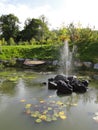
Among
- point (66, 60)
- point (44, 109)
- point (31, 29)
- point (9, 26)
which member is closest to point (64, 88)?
point (44, 109)

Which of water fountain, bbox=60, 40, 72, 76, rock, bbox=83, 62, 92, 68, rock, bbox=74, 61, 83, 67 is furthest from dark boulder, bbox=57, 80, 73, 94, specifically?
rock, bbox=74, 61, 83, 67

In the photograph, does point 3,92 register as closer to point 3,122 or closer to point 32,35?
point 3,122

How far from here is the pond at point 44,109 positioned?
623 cm

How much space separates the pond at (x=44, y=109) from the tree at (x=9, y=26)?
27.3 metres

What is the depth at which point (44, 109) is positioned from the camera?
24.1 ft

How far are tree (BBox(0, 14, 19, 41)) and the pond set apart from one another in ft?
89.6

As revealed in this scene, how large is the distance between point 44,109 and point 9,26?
3248 cm

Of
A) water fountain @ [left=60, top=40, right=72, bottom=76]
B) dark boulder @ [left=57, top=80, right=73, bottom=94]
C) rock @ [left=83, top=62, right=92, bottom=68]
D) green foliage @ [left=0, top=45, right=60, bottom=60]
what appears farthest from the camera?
green foliage @ [left=0, top=45, right=60, bottom=60]

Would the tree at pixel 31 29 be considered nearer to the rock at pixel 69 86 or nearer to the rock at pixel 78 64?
the rock at pixel 78 64

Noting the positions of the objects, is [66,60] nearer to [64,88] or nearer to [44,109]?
→ [64,88]

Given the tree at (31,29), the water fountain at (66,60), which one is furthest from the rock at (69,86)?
the tree at (31,29)

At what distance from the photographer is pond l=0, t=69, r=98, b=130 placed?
6.23 metres

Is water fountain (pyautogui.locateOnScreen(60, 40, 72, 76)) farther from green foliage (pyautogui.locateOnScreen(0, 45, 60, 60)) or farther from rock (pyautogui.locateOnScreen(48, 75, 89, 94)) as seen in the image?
rock (pyautogui.locateOnScreen(48, 75, 89, 94))

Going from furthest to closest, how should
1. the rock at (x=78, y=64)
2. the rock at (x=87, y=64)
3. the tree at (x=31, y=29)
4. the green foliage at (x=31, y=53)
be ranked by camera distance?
the tree at (x=31, y=29) < the green foliage at (x=31, y=53) < the rock at (x=78, y=64) < the rock at (x=87, y=64)
